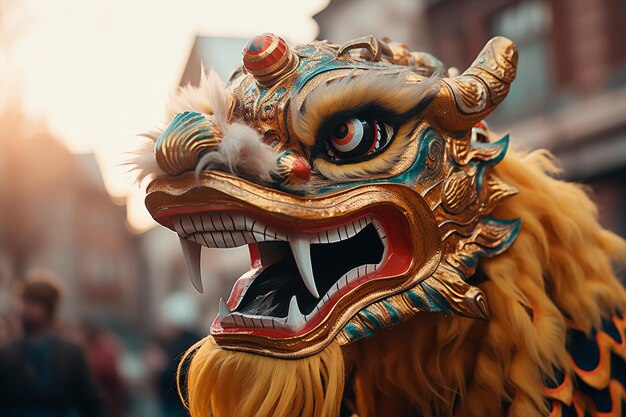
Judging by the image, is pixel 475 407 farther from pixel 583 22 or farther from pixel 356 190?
pixel 583 22

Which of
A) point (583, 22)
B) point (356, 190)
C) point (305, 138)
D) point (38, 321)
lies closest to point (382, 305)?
point (356, 190)

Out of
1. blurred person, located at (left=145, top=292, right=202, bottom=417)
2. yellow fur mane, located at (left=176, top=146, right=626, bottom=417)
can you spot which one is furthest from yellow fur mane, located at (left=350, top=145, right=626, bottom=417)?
blurred person, located at (left=145, top=292, right=202, bottom=417)

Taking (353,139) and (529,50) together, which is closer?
(353,139)

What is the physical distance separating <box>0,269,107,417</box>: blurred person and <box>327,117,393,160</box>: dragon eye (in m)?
2.89

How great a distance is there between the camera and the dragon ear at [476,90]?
2232mm

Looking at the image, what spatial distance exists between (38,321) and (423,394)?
2.81m

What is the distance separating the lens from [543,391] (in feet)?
7.32

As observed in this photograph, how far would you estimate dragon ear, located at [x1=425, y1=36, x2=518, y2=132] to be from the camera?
223cm

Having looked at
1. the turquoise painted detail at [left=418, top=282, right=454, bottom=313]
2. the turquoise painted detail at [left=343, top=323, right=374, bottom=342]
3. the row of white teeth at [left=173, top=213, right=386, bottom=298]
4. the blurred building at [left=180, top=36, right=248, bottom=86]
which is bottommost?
the turquoise painted detail at [left=343, top=323, right=374, bottom=342]

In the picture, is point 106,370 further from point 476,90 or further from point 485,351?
point 476,90

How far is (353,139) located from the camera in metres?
2.13

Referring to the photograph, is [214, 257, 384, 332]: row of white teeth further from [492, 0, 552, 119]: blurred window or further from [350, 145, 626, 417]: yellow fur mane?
[492, 0, 552, 119]: blurred window

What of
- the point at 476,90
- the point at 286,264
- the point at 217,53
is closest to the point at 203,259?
the point at 217,53

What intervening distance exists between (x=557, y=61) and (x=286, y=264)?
9.97 metres
